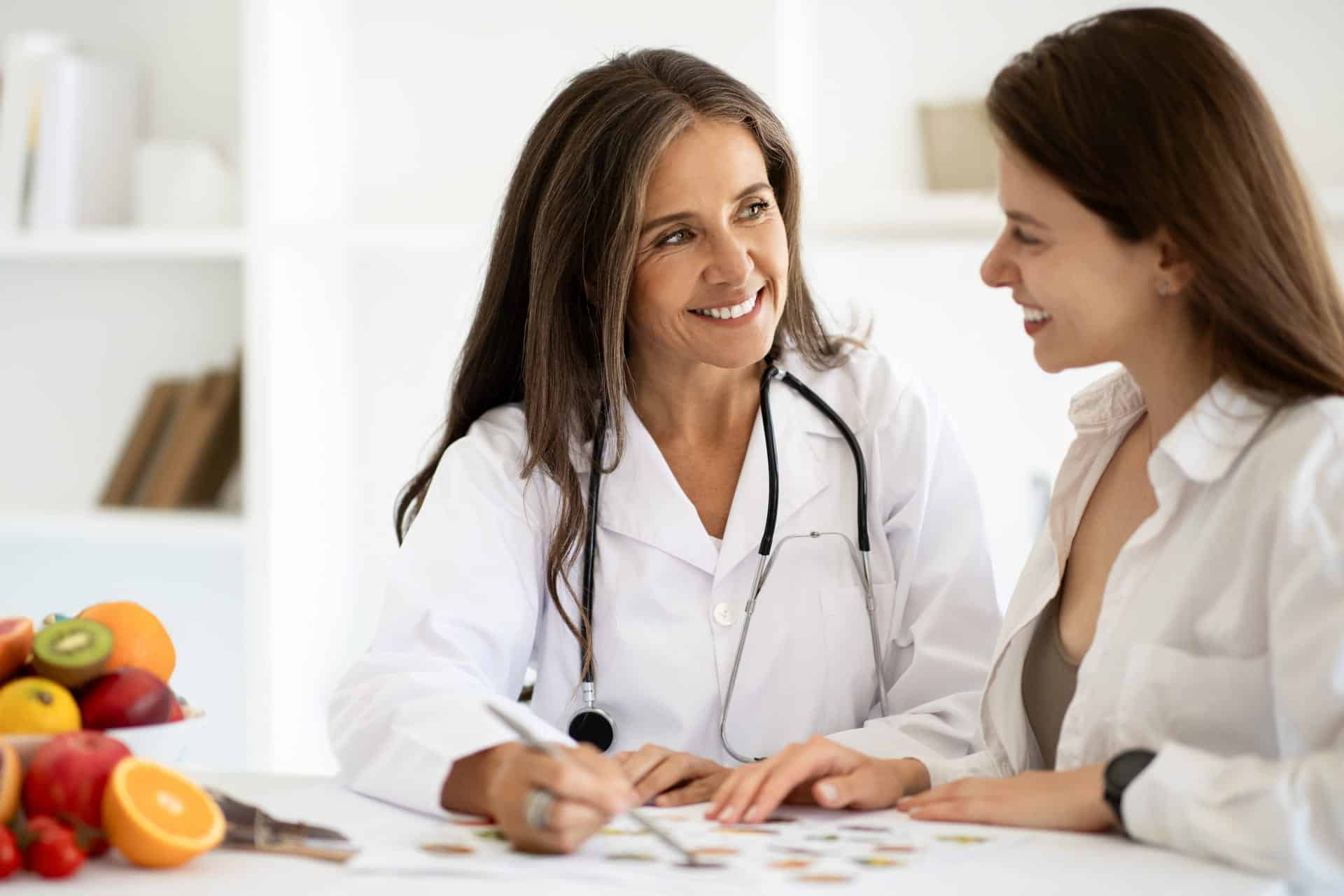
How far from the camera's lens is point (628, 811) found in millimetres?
1113

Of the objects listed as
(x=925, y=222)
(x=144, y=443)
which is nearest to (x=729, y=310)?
(x=925, y=222)

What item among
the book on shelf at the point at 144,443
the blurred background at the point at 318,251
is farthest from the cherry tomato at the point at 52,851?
the book on shelf at the point at 144,443

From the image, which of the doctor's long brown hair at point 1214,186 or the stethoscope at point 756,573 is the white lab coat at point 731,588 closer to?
the stethoscope at point 756,573

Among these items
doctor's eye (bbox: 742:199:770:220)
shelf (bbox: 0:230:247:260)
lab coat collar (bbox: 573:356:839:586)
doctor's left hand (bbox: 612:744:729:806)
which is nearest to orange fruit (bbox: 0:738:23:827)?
doctor's left hand (bbox: 612:744:729:806)

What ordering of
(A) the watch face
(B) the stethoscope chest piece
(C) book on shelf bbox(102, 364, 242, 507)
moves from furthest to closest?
1. (C) book on shelf bbox(102, 364, 242, 507)
2. (B) the stethoscope chest piece
3. (A) the watch face

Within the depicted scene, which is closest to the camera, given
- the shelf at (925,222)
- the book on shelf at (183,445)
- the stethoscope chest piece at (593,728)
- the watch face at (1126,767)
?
the watch face at (1126,767)

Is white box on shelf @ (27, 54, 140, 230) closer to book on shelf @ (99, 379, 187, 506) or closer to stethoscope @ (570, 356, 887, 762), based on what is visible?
book on shelf @ (99, 379, 187, 506)

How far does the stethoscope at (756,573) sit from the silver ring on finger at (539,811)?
53 cm

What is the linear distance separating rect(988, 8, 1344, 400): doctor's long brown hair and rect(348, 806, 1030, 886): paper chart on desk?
0.47 meters

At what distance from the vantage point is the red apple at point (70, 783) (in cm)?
105

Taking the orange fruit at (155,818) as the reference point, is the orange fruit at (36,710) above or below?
above

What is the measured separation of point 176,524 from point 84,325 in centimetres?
62

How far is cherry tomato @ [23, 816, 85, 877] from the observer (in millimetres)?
1020

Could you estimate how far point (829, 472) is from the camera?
1.76 meters
